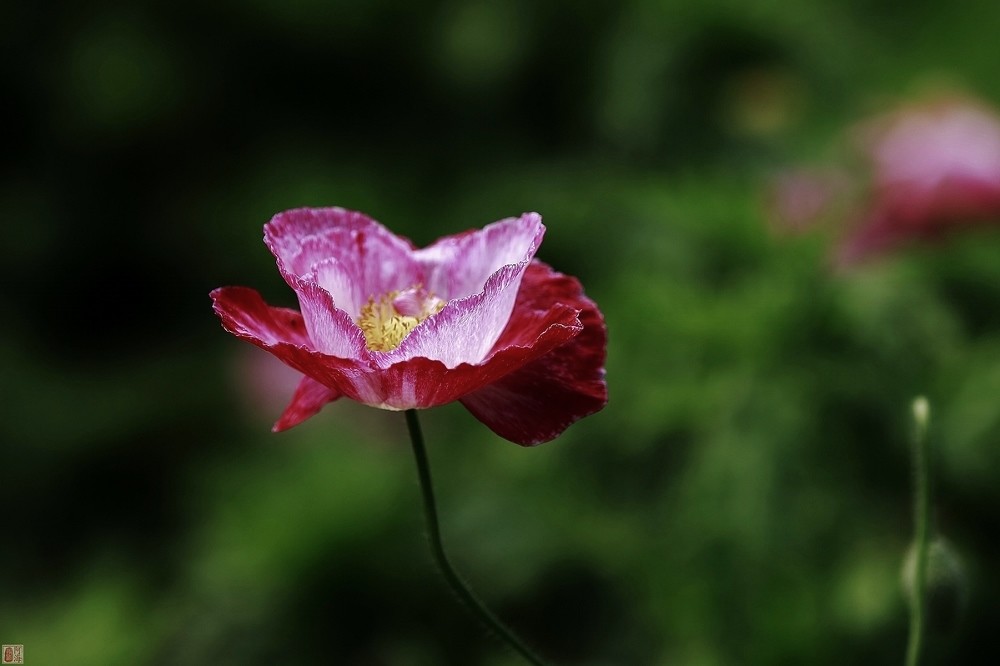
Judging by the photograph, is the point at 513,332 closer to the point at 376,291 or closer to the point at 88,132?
the point at 376,291

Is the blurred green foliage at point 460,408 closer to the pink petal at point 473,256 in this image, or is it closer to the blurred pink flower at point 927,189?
the blurred pink flower at point 927,189

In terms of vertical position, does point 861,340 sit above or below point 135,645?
above

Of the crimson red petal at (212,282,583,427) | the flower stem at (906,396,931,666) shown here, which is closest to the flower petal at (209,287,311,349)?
the crimson red petal at (212,282,583,427)

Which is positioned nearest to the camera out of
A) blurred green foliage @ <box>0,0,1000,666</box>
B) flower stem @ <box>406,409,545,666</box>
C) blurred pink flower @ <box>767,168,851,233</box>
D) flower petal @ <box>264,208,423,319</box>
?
flower stem @ <box>406,409,545,666</box>

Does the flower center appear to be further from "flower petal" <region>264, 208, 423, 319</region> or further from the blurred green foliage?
the blurred green foliage

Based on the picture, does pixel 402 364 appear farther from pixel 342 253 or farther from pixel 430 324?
pixel 342 253

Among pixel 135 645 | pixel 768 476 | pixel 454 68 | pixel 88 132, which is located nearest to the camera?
pixel 768 476

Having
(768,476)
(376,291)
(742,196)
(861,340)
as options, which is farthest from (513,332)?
(742,196)
